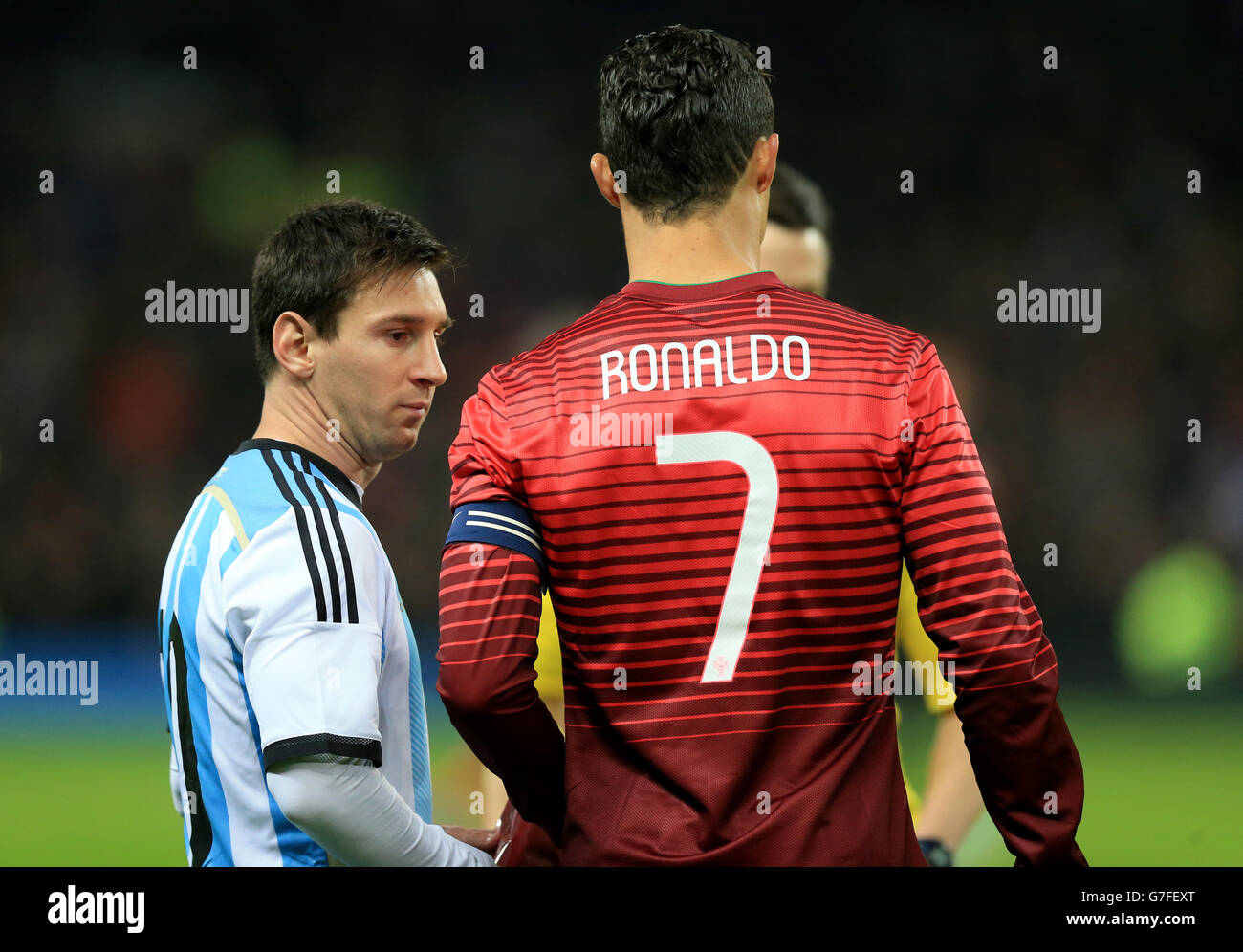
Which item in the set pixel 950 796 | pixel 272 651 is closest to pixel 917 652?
pixel 950 796

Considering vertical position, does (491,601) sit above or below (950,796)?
above

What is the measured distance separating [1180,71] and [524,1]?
19.0ft

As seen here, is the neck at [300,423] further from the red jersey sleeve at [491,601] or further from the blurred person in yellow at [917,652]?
the blurred person in yellow at [917,652]

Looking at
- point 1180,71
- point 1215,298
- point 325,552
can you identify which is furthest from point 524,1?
point 325,552

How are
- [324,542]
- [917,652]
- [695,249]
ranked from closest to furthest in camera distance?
1. [695,249]
2. [324,542]
3. [917,652]

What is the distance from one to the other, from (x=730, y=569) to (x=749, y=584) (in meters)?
0.03

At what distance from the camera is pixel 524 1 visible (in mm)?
9883

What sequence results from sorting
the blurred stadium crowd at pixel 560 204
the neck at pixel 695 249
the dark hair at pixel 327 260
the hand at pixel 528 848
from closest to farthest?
the neck at pixel 695 249, the hand at pixel 528 848, the dark hair at pixel 327 260, the blurred stadium crowd at pixel 560 204

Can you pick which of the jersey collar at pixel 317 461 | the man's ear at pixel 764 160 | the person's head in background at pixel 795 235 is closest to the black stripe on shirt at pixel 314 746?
the jersey collar at pixel 317 461

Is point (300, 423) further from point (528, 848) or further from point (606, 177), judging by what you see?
point (528, 848)

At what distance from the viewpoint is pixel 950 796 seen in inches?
92.0

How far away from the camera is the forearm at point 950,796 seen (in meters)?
2.31

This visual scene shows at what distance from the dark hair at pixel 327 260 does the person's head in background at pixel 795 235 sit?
950 mm

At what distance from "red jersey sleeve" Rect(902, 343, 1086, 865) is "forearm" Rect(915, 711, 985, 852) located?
760mm
